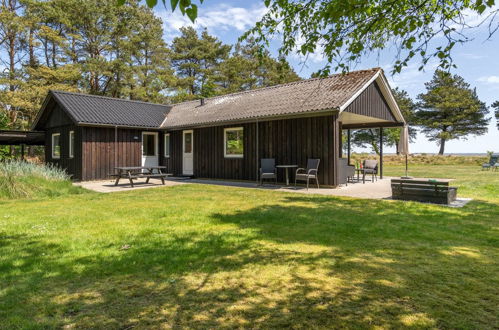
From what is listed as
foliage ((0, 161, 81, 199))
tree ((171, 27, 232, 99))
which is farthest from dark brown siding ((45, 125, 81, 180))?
tree ((171, 27, 232, 99))

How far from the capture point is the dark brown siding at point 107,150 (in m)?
13.9

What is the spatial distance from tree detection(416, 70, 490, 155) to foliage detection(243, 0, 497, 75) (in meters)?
43.1

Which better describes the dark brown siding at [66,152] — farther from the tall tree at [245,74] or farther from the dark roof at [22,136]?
the tall tree at [245,74]

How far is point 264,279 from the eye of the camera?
9.97ft

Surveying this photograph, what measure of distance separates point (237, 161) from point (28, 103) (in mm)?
16209

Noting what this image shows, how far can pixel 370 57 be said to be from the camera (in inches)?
193

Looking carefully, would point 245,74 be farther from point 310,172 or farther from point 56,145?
point 310,172

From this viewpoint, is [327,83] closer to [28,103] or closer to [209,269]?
[209,269]

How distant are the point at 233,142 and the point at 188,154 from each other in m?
2.97

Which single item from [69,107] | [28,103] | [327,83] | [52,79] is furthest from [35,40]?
[327,83]

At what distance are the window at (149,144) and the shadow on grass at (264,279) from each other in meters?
12.5

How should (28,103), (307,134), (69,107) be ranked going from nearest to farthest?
1. (307,134)
2. (69,107)
3. (28,103)

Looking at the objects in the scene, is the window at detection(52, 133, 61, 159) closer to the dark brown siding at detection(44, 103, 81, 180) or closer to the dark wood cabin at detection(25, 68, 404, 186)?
the dark wood cabin at detection(25, 68, 404, 186)

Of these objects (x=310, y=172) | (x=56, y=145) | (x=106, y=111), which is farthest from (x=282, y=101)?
(x=56, y=145)
